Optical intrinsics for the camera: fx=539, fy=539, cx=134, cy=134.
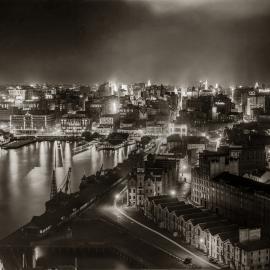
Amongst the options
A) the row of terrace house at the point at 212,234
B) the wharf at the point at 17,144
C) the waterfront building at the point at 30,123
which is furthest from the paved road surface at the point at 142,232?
the waterfront building at the point at 30,123

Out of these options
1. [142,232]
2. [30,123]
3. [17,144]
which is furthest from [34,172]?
[30,123]

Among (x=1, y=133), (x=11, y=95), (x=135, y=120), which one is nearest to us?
(x=1, y=133)

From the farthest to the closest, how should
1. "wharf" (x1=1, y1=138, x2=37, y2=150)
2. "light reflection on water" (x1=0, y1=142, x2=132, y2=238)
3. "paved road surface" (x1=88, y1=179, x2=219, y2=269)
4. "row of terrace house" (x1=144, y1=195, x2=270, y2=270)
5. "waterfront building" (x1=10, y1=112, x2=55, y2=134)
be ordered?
"waterfront building" (x1=10, y1=112, x2=55, y2=134) → "wharf" (x1=1, y1=138, x2=37, y2=150) → "light reflection on water" (x1=0, y1=142, x2=132, y2=238) → "paved road surface" (x1=88, y1=179, x2=219, y2=269) → "row of terrace house" (x1=144, y1=195, x2=270, y2=270)

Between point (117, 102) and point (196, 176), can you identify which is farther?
point (117, 102)

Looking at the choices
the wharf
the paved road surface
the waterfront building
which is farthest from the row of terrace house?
the waterfront building

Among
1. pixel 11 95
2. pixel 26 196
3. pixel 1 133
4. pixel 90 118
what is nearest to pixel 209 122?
pixel 90 118

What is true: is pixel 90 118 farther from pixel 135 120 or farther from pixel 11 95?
pixel 11 95

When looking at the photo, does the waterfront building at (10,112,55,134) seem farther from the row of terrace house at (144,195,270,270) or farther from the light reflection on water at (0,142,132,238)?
the row of terrace house at (144,195,270,270)
